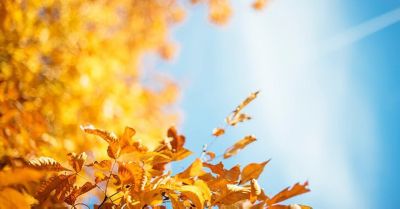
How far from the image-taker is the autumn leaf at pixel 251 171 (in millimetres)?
879

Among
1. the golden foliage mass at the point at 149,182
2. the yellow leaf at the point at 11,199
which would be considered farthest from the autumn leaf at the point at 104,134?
the yellow leaf at the point at 11,199

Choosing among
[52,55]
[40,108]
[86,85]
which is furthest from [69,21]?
[40,108]

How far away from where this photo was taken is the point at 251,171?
0.89 meters

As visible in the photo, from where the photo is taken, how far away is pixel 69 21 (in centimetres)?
322

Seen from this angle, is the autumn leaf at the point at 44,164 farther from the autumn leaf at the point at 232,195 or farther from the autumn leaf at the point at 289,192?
the autumn leaf at the point at 289,192

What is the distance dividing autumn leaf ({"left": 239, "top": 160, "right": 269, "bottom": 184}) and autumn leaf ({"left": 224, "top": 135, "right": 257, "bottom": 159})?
0.18 metres

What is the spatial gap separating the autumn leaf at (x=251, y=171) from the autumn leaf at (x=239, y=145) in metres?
0.18

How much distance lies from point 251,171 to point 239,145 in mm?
203

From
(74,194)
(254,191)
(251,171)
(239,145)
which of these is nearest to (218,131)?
(239,145)

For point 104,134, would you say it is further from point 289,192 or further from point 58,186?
point 289,192

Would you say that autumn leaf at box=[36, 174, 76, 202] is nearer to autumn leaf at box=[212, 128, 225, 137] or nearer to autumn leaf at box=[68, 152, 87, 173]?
autumn leaf at box=[68, 152, 87, 173]

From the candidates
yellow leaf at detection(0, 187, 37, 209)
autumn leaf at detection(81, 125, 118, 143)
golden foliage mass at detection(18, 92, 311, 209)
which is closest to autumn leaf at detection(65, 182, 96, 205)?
golden foliage mass at detection(18, 92, 311, 209)

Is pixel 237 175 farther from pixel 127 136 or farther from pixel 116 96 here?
pixel 116 96

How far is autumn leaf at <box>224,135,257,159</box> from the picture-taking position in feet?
3.49
